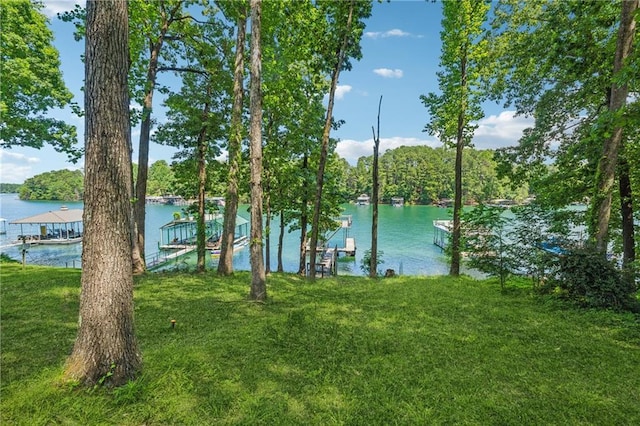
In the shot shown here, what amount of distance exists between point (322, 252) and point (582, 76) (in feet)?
60.8

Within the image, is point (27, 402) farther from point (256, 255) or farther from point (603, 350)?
point (603, 350)

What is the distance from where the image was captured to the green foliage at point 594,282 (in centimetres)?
562

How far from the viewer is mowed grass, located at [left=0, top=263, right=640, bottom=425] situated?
2.56 metres

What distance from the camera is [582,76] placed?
27.5 feet

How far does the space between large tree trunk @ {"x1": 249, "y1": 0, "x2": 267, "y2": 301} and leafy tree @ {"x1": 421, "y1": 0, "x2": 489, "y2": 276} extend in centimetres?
706

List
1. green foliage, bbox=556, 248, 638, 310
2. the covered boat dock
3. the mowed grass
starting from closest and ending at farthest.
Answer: the mowed grass < green foliage, bbox=556, 248, 638, 310 < the covered boat dock

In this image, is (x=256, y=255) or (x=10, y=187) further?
(x=10, y=187)

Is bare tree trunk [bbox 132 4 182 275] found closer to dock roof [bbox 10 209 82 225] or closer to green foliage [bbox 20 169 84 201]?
dock roof [bbox 10 209 82 225]

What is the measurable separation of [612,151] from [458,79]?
18.0 ft

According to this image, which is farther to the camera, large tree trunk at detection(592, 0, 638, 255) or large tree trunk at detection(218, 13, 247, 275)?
large tree trunk at detection(218, 13, 247, 275)

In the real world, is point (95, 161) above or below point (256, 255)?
above

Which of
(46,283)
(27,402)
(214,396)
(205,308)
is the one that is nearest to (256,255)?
(205,308)

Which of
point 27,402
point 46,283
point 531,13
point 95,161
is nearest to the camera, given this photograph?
point 27,402

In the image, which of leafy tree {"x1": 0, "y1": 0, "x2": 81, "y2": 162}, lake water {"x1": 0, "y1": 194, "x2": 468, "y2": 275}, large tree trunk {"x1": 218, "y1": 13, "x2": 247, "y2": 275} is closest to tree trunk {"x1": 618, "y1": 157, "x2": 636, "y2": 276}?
large tree trunk {"x1": 218, "y1": 13, "x2": 247, "y2": 275}
